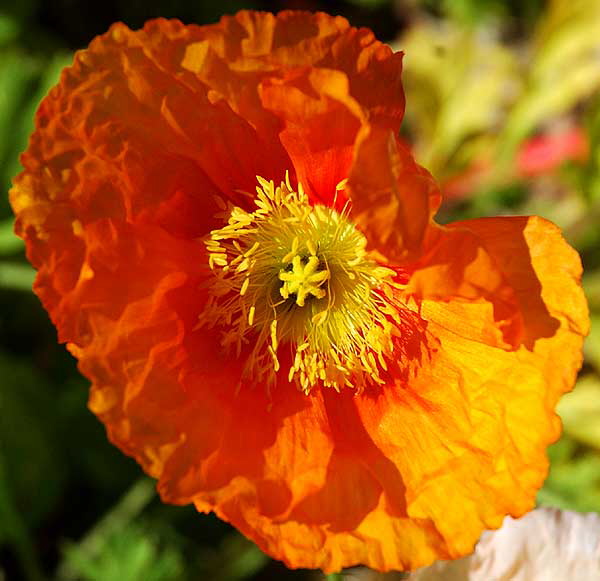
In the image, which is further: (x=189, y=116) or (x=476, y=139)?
(x=476, y=139)

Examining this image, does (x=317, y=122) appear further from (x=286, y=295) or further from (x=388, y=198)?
(x=286, y=295)

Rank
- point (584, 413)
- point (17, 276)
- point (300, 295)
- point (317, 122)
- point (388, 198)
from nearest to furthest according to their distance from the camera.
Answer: point (388, 198), point (317, 122), point (300, 295), point (17, 276), point (584, 413)

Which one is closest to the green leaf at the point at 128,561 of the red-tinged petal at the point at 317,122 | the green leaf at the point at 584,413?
the red-tinged petal at the point at 317,122

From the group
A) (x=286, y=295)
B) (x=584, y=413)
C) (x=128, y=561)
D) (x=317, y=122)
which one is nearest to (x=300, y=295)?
(x=286, y=295)

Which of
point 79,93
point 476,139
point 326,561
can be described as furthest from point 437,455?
point 476,139

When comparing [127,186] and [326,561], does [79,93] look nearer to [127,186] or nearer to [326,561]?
[127,186]

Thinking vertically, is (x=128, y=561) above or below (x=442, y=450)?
below

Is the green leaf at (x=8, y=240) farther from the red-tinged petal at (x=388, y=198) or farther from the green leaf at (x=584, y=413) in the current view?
the green leaf at (x=584, y=413)
